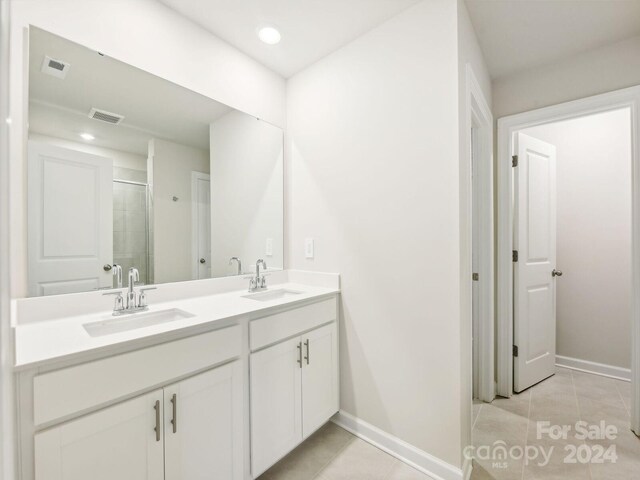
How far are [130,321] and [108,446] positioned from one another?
50cm

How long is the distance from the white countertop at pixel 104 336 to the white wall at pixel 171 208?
0.64 ft

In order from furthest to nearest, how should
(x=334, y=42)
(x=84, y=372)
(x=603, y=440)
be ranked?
(x=334, y=42)
(x=603, y=440)
(x=84, y=372)

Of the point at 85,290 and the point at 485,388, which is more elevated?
the point at 85,290

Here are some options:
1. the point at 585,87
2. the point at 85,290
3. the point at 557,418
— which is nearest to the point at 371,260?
the point at 85,290

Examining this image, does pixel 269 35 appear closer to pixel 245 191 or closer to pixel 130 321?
pixel 245 191

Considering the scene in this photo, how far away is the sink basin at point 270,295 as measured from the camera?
6.22 ft

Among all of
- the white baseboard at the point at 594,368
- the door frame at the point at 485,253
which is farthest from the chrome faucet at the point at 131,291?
the white baseboard at the point at 594,368

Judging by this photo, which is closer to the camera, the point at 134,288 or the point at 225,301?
the point at 134,288

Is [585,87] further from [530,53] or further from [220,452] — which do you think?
[220,452]

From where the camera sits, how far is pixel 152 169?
167 centimetres

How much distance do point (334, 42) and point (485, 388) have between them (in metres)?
2.72

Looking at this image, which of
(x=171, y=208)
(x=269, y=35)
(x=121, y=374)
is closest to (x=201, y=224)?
(x=171, y=208)

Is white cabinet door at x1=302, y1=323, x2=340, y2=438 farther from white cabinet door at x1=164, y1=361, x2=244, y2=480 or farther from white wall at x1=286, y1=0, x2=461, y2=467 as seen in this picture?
white cabinet door at x1=164, y1=361, x2=244, y2=480

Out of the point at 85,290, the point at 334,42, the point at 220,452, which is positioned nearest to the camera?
the point at 220,452
